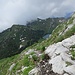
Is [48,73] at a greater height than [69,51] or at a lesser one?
lesser

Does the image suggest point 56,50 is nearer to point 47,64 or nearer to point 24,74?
point 47,64

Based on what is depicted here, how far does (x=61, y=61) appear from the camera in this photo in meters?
26.7

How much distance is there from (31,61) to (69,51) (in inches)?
313

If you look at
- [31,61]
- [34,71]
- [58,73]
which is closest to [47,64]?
[34,71]

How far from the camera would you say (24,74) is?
3006 cm

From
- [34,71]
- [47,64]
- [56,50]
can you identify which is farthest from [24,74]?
[56,50]

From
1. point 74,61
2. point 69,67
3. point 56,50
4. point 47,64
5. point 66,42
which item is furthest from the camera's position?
point 66,42

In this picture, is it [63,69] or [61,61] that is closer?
[63,69]

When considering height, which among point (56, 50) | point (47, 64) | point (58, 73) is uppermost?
point (56, 50)

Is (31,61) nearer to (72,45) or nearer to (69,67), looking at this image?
(72,45)

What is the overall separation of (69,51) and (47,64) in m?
3.58

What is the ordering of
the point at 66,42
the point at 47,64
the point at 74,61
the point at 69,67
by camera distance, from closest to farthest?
the point at 69,67
the point at 74,61
the point at 47,64
the point at 66,42

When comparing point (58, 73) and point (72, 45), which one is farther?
point (72, 45)

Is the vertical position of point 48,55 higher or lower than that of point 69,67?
higher
